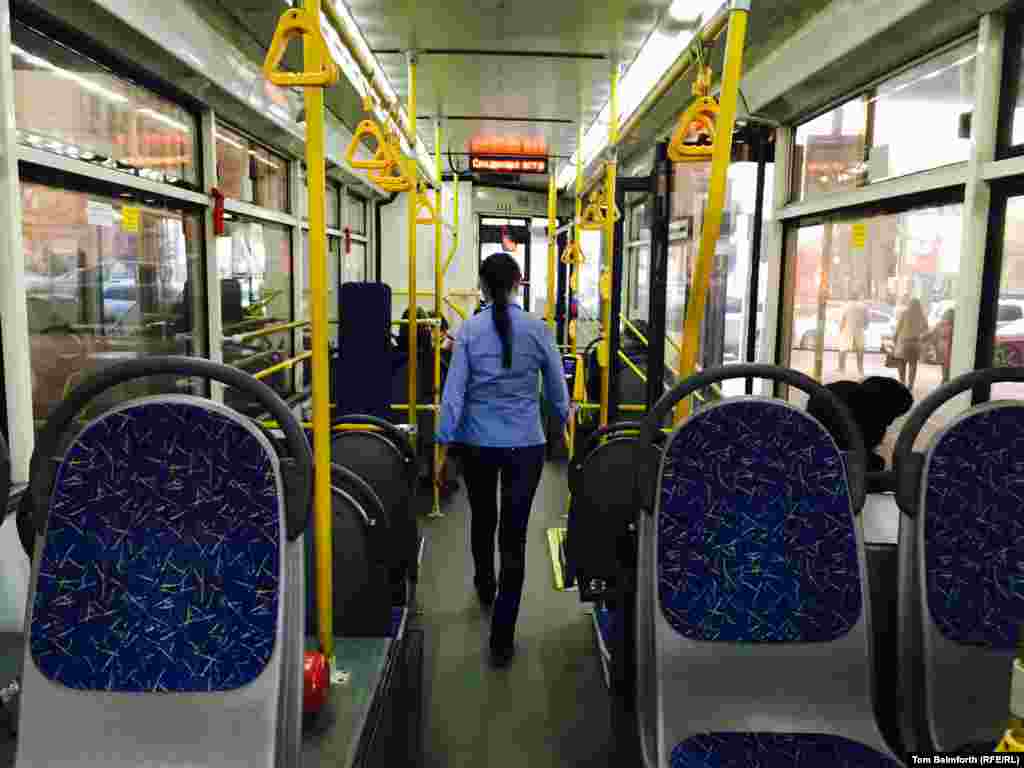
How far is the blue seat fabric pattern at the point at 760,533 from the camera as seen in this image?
1.71 meters

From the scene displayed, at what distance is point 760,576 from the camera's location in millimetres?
1718

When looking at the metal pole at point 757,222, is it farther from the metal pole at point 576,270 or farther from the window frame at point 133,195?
the window frame at point 133,195

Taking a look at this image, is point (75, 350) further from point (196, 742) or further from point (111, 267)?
A: point (196, 742)

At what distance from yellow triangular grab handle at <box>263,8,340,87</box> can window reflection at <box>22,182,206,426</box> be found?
1.26 meters

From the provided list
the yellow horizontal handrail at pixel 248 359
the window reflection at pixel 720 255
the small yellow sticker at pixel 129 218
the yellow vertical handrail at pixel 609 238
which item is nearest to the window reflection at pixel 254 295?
the yellow horizontal handrail at pixel 248 359

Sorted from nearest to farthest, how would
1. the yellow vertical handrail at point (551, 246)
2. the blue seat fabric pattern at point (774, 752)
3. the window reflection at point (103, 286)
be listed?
the blue seat fabric pattern at point (774, 752) → the window reflection at point (103, 286) → the yellow vertical handrail at point (551, 246)

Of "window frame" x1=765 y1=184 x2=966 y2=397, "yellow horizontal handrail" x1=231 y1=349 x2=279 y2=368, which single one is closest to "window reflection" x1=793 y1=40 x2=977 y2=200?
"window frame" x1=765 y1=184 x2=966 y2=397

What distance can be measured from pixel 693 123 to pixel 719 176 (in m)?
0.59

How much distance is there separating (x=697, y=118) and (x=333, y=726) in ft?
6.10

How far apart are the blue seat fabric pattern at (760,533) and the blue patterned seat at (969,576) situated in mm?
222

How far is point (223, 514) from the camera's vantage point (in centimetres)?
139

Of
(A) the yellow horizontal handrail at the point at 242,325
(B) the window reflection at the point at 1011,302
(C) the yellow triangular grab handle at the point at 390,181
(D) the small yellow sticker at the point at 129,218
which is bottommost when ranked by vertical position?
(A) the yellow horizontal handrail at the point at 242,325

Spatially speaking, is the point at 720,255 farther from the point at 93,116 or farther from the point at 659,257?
the point at 93,116

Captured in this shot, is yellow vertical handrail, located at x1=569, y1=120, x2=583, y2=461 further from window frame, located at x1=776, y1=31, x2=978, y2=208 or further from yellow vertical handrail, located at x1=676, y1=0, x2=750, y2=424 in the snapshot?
yellow vertical handrail, located at x1=676, y1=0, x2=750, y2=424
